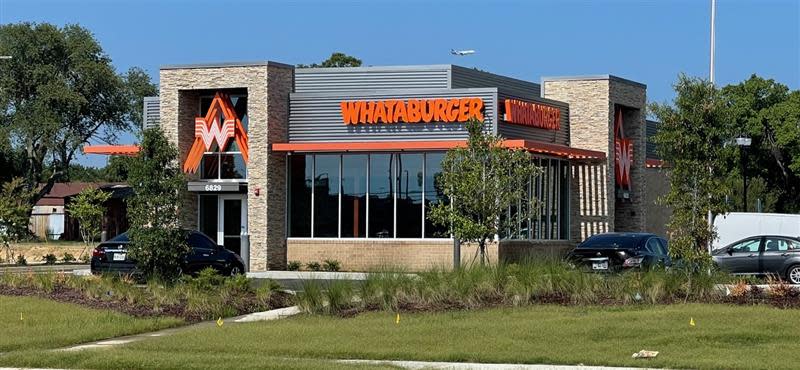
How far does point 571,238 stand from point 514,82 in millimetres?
5276

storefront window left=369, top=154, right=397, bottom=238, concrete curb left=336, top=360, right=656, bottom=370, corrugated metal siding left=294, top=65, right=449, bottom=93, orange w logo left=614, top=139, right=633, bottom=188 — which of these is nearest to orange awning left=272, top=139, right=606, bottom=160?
storefront window left=369, top=154, right=397, bottom=238

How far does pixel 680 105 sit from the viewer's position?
22.2 m

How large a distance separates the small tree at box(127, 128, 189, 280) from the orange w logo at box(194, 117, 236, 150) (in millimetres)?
11917

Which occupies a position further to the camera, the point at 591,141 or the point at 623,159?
the point at 623,159

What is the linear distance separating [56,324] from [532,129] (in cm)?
1979

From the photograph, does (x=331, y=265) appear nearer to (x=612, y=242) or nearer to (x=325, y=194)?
(x=325, y=194)

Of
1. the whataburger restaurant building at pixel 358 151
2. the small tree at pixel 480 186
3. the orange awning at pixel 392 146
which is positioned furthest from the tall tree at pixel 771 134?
the small tree at pixel 480 186

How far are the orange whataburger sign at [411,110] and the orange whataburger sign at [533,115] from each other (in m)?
1.03

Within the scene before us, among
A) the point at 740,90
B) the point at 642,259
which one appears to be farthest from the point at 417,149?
the point at 740,90

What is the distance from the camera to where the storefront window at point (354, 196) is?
3516 centimetres

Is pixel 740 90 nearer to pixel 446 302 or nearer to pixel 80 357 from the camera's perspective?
pixel 446 302

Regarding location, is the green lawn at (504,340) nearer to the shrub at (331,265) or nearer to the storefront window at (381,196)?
the shrub at (331,265)

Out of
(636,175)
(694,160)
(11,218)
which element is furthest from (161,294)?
(636,175)

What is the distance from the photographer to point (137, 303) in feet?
68.4
